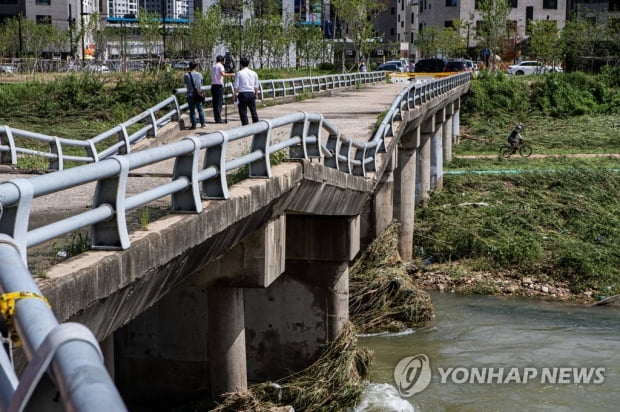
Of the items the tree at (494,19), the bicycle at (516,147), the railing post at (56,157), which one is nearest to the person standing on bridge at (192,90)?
the railing post at (56,157)

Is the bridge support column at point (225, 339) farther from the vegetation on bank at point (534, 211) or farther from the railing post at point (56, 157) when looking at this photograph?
the vegetation on bank at point (534, 211)

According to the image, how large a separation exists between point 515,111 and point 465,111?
8.95 ft

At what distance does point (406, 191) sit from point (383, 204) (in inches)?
173

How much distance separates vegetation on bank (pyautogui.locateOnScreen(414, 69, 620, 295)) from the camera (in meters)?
28.2

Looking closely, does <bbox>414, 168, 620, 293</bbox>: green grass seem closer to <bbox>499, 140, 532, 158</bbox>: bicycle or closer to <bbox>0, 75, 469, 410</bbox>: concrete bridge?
<bbox>499, 140, 532, 158</bbox>: bicycle

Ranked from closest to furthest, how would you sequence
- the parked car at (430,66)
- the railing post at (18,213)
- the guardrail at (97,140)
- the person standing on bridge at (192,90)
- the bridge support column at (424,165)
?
the railing post at (18,213), the guardrail at (97,140), the person standing on bridge at (192,90), the bridge support column at (424,165), the parked car at (430,66)


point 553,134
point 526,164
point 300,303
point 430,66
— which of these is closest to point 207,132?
point 300,303

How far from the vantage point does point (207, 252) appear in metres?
9.33

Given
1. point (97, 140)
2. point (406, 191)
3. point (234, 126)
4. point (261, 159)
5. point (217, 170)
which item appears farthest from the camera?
point (406, 191)

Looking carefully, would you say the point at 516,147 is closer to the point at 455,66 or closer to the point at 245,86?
the point at 455,66

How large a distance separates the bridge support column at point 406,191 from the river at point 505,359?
487 cm

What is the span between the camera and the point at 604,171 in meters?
36.6

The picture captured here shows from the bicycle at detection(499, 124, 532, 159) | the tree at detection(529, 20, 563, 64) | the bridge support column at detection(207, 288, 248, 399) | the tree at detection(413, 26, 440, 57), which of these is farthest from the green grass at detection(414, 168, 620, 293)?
the tree at detection(413, 26, 440, 57)

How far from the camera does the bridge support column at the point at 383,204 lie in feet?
86.6
